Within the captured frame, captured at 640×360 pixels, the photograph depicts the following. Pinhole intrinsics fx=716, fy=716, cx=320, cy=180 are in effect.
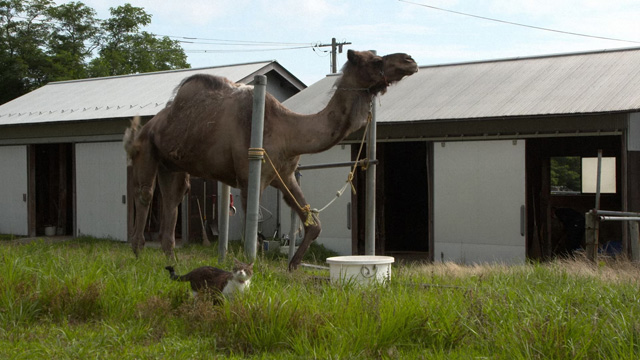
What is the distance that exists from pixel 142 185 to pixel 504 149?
7584 millimetres

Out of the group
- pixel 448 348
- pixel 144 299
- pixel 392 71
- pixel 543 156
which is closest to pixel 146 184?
pixel 144 299

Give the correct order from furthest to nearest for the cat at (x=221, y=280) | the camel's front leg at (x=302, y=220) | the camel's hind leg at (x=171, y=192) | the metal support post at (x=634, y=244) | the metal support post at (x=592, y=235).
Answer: the metal support post at (x=634, y=244), the camel's hind leg at (x=171, y=192), the metal support post at (x=592, y=235), the camel's front leg at (x=302, y=220), the cat at (x=221, y=280)

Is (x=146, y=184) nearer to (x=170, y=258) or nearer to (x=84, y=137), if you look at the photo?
(x=170, y=258)

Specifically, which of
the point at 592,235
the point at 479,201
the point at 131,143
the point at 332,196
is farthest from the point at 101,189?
the point at 592,235

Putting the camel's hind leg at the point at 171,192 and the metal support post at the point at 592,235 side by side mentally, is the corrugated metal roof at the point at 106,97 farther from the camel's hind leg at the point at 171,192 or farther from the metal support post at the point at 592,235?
the metal support post at the point at 592,235

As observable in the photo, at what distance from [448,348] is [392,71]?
331 centimetres

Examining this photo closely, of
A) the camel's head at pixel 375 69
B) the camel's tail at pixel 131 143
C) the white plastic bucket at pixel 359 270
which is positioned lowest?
the white plastic bucket at pixel 359 270

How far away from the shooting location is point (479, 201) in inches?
567

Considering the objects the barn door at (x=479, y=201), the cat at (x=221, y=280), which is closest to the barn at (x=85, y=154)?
the barn door at (x=479, y=201)

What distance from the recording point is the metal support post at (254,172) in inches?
292

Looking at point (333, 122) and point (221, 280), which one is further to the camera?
point (333, 122)

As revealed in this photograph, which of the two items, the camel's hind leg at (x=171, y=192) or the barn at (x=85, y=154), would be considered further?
the barn at (x=85, y=154)

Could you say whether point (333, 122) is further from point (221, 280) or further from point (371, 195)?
point (221, 280)

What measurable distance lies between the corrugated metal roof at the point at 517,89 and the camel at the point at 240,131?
143 inches
